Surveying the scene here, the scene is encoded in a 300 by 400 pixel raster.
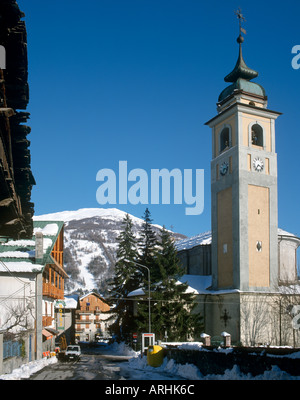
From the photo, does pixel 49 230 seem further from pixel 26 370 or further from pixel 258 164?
pixel 26 370

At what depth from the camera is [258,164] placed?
171 ft

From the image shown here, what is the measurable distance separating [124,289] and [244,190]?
70.6ft

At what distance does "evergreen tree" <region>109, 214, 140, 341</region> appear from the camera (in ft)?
195

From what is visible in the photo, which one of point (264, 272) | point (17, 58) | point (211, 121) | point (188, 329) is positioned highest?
point (211, 121)

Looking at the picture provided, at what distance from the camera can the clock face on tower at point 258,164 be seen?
170 ft

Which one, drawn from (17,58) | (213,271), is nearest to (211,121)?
(213,271)

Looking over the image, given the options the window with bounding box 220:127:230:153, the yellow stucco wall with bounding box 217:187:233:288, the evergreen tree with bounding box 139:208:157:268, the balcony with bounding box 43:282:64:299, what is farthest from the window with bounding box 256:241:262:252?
the balcony with bounding box 43:282:64:299

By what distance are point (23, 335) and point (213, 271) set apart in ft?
80.8

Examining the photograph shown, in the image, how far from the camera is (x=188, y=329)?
159 ft

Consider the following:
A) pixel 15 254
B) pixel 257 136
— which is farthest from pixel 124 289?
pixel 257 136

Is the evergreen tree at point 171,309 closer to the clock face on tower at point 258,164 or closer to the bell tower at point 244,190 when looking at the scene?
the bell tower at point 244,190

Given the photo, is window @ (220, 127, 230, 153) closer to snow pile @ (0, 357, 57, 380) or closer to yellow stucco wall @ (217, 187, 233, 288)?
yellow stucco wall @ (217, 187, 233, 288)

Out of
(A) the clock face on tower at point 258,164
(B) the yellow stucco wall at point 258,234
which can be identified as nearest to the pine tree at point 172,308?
(B) the yellow stucco wall at point 258,234
